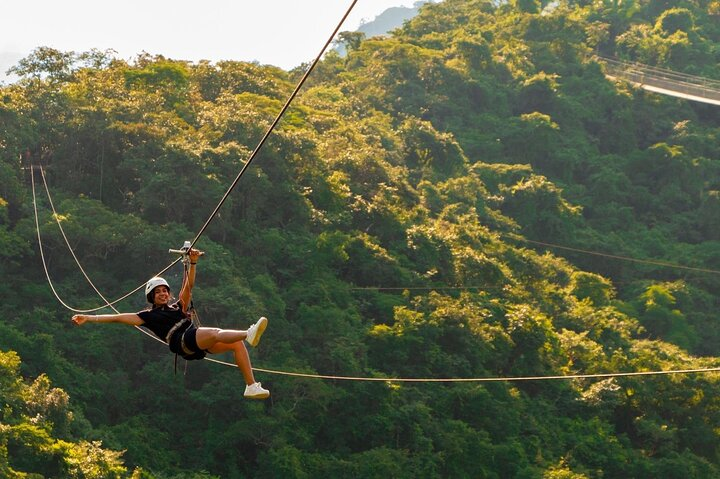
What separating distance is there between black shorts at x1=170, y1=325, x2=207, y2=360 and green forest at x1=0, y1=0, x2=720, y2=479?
29.0 ft

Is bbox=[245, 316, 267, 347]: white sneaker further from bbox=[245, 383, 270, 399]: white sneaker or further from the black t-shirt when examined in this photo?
the black t-shirt

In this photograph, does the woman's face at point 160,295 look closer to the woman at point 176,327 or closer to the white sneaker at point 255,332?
the woman at point 176,327

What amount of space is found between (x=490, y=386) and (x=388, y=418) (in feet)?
9.85

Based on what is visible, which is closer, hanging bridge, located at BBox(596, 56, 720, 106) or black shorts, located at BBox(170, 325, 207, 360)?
black shorts, located at BBox(170, 325, 207, 360)

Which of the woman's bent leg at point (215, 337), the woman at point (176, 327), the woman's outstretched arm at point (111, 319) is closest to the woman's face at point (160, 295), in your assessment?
the woman at point (176, 327)

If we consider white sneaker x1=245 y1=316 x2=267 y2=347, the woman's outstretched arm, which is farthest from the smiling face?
white sneaker x1=245 y1=316 x2=267 y2=347

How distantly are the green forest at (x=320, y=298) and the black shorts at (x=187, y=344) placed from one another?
8.85m

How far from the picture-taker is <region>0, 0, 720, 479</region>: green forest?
62.8 feet

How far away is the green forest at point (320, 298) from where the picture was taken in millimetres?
19141

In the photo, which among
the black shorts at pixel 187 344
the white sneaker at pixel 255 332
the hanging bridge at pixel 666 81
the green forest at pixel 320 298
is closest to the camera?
the white sneaker at pixel 255 332

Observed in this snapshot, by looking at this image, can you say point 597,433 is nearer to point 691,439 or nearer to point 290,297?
point 691,439

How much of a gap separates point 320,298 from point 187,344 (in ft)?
53.1

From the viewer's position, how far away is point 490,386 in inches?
886

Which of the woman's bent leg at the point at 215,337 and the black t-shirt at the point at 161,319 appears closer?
the woman's bent leg at the point at 215,337
